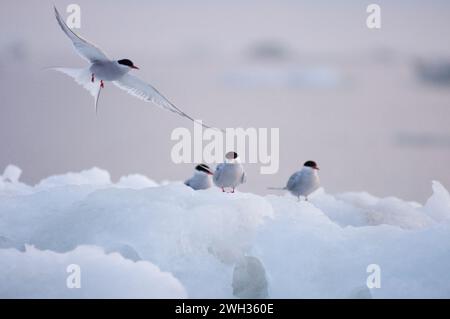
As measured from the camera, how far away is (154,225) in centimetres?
602

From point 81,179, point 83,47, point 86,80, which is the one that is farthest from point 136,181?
point 83,47

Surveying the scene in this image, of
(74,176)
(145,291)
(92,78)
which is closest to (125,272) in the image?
(145,291)

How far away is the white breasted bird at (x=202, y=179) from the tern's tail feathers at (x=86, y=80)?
2323mm

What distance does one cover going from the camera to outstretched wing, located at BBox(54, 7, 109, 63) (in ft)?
21.9

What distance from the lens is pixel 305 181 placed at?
898cm

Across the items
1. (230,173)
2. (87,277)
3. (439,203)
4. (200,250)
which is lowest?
(87,277)

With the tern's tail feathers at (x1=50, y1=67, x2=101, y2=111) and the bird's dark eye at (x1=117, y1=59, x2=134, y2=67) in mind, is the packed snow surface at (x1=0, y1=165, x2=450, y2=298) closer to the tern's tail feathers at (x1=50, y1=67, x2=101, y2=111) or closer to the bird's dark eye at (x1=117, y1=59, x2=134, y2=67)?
the tern's tail feathers at (x1=50, y1=67, x2=101, y2=111)

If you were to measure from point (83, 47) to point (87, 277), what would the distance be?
9.31 feet

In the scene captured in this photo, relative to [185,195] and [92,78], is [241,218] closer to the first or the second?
[185,195]

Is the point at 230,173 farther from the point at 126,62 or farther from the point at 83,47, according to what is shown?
the point at 83,47

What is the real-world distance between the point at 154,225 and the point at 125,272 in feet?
2.46

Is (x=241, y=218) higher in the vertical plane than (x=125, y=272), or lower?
higher

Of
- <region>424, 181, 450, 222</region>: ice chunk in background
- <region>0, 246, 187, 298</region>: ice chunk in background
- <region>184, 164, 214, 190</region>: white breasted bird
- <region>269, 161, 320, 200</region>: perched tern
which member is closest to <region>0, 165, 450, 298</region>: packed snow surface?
<region>0, 246, 187, 298</region>: ice chunk in background

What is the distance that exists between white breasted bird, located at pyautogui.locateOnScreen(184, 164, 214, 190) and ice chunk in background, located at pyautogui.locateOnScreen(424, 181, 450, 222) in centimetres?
302
